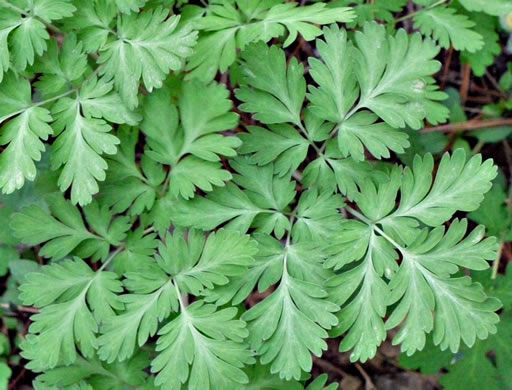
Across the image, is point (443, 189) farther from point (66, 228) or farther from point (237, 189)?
point (66, 228)

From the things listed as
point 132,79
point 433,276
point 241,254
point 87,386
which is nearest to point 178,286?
point 241,254

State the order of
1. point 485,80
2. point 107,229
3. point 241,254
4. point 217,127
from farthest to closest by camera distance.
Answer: point 485,80, point 107,229, point 217,127, point 241,254

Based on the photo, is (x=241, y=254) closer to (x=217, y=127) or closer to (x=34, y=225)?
(x=217, y=127)

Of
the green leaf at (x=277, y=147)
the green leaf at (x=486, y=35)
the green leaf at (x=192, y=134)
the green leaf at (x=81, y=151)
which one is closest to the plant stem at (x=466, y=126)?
the green leaf at (x=486, y=35)

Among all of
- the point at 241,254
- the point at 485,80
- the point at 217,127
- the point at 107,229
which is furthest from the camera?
the point at 485,80

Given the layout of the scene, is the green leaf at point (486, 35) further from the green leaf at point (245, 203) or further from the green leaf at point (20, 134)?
the green leaf at point (20, 134)

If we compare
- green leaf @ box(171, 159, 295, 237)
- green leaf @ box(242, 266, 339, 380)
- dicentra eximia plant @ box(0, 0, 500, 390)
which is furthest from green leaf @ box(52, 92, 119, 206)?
green leaf @ box(242, 266, 339, 380)

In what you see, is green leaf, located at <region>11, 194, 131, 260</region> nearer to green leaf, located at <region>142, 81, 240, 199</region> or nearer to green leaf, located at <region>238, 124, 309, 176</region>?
green leaf, located at <region>142, 81, 240, 199</region>

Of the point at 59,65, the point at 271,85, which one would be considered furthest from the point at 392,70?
the point at 59,65
